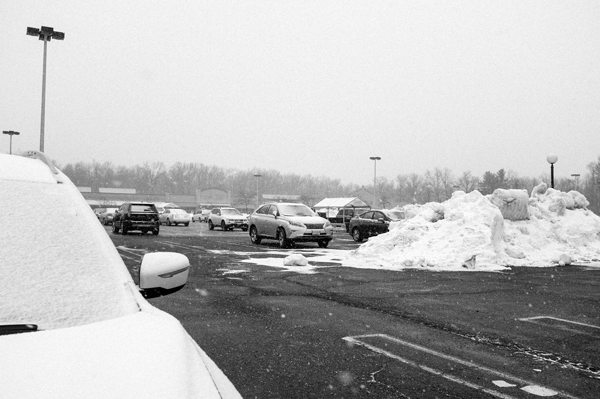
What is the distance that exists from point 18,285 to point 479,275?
10945 millimetres

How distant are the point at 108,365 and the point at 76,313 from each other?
0.59 meters

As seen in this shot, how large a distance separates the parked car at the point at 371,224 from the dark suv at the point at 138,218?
1071 cm

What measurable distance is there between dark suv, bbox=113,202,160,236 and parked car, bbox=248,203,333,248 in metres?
8.66

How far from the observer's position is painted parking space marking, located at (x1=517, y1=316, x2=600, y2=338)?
6.22 meters

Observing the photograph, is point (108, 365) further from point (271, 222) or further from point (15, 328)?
point (271, 222)

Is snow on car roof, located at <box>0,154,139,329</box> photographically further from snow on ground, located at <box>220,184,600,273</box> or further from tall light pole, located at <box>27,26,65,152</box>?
tall light pole, located at <box>27,26,65,152</box>

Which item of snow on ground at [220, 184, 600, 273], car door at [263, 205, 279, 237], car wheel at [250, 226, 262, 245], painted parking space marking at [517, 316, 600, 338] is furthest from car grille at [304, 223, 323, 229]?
painted parking space marking at [517, 316, 600, 338]

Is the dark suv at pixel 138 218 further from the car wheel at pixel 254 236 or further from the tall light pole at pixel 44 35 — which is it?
the car wheel at pixel 254 236

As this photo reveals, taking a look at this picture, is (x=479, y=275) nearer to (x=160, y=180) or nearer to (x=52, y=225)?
(x=52, y=225)

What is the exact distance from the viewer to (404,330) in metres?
6.13

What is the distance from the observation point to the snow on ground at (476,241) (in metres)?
13.4

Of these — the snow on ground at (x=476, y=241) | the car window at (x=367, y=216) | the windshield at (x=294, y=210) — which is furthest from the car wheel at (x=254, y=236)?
the car window at (x=367, y=216)

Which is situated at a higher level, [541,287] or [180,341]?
[180,341]

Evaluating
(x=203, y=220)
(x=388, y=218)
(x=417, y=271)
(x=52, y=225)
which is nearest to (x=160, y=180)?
(x=203, y=220)
